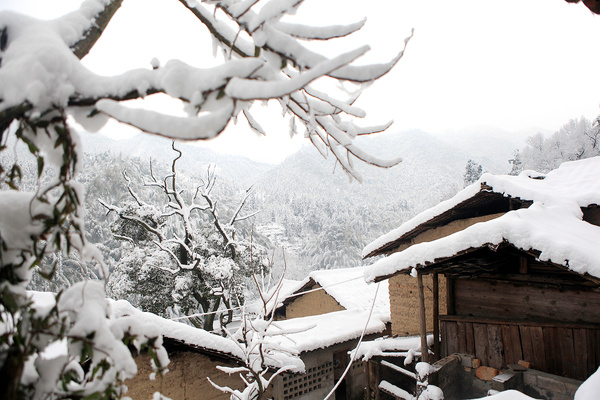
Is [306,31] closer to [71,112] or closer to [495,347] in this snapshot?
[71,112]

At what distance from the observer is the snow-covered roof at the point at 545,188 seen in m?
7.61

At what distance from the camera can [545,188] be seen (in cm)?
845

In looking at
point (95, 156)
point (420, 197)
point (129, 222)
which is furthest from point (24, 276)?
point (420, 197)

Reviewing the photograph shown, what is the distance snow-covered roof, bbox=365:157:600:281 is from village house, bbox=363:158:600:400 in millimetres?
16

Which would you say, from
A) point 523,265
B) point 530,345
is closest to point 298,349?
point 530,345

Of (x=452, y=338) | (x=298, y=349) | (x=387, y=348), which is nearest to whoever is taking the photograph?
(x=452, y=338)

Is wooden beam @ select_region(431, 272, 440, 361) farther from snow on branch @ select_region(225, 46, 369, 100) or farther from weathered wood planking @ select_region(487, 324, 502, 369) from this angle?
snow on branch @ select_region(225, 46, 369, 100)

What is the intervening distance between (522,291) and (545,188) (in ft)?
12.8

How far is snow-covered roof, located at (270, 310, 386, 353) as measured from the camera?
1028cm

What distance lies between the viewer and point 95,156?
32.9 metres

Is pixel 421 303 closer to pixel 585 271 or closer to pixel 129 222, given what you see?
pixel 585 271

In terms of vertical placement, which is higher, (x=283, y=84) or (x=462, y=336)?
(x=283, y=84)

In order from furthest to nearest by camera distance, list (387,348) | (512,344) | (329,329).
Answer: (329,329), (387,348), (512,344)

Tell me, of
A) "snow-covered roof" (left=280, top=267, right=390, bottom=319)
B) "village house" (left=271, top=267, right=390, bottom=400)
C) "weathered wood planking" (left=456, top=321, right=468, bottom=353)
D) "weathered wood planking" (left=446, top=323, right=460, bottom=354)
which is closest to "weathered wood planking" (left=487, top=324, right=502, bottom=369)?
"weathered wood planking" (left=456, top=321, right=468, bottom=353)
